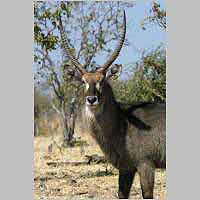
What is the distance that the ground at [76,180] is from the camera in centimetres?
960

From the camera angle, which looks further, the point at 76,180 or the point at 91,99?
the point at 76,180

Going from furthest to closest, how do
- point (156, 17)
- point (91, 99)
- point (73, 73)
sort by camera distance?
1. point (156, 17)
2. point (73, 73)
3. point (91, 99)

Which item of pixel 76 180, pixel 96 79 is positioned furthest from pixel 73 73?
pixel 76 180

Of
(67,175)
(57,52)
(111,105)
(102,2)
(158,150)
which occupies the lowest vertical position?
(67,175)

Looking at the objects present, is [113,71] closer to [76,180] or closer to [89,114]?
[89,114]

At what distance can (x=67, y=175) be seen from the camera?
11672 mm

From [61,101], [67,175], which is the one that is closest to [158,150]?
[67,175]

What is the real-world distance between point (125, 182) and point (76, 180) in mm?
2352

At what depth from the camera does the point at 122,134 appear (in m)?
8.58

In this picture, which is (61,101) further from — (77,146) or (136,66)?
(136,66)

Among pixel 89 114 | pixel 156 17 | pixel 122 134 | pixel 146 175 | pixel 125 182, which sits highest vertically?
pixel 156 17

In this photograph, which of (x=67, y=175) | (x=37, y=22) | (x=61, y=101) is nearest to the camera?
(x=37, y=22)

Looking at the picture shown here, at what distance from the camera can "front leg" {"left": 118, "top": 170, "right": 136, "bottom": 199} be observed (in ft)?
28.8

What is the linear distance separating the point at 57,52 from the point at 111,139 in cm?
473
